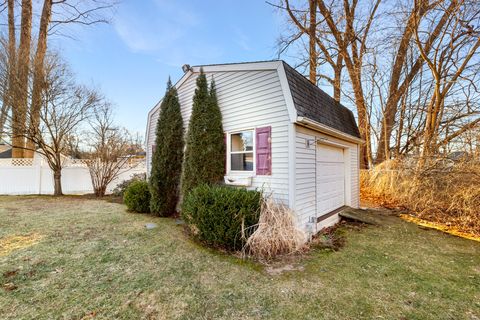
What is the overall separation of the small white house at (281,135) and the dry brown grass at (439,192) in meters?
2.73

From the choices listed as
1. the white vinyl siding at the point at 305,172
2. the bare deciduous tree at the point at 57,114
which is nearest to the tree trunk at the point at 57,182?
the bare deciduous tree at the point at 57,114

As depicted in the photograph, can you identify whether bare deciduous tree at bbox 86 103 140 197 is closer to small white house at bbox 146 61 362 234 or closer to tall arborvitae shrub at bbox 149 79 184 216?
tall arborvitae shrub at bbox 149 79 184 216

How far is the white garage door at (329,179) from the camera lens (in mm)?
5570

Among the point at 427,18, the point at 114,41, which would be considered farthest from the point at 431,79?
the point at 114,41

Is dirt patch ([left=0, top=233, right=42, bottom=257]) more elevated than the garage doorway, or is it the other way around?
the garage doorway

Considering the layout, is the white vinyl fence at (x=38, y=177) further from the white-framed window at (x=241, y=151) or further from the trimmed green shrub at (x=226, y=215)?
the trimmed green shrub at (x=226, y=215)

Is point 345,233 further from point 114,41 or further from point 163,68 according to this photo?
point 114,41

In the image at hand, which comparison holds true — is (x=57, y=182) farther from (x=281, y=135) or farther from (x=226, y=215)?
(x=281, y=135)

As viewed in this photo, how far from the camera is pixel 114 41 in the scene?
31.0 ft

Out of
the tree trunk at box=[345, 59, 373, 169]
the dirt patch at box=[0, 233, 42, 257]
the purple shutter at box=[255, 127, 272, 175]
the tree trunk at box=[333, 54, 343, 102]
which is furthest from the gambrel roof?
the tree trunk at box=[333, 54, 343, 102]

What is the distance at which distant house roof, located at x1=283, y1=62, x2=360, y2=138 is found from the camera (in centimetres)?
462

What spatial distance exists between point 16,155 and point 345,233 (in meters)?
14.9

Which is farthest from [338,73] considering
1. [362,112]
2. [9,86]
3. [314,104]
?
[9,86]

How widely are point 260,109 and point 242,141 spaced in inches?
36.8
